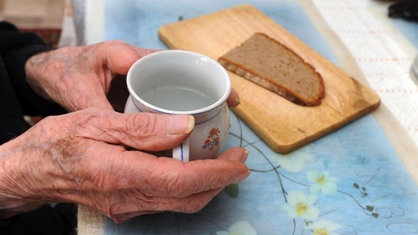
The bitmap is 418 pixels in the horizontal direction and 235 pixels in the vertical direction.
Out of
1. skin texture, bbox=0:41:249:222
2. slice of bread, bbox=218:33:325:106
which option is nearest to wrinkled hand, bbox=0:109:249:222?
skin texture, bbox=0:41:249:222

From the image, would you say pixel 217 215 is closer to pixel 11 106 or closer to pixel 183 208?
pixel 183 208

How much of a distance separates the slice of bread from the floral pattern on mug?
30 cm

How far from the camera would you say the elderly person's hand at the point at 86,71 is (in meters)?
0.68

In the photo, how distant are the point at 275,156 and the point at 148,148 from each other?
289mm

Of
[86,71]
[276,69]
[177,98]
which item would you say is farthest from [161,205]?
[276,69]

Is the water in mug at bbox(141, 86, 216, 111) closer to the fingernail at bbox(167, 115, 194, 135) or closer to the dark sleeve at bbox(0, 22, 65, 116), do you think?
the fingernail at bbox(167, 115, 194, 135)

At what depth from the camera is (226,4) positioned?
3.70 feet

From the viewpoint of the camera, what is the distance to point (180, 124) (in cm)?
51

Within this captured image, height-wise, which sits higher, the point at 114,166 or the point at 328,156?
the point at 114,166

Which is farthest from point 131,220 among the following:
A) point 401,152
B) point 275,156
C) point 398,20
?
point 398,20

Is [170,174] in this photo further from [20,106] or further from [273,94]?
[20,106]

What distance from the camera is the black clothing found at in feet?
2.59

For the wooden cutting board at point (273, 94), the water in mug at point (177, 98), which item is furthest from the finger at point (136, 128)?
the wooden cutting board at point (273, 94)

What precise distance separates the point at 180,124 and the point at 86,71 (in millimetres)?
287
